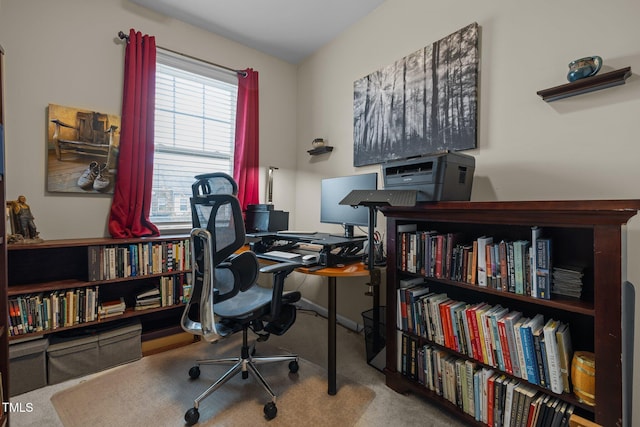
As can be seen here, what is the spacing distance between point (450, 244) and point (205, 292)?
4.33ft

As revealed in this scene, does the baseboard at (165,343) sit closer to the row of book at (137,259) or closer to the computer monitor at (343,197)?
the row of book at (137,259)

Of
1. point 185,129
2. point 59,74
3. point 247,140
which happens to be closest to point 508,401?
point 247,140

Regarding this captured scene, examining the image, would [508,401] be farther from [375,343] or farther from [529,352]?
[375,343]

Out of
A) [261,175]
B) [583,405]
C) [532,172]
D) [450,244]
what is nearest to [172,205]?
[261,175]

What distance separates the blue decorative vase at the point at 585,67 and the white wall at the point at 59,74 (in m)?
2.90

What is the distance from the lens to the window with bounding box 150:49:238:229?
2596 millimetres

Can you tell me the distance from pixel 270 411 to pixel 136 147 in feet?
7.08

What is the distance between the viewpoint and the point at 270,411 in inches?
59.5

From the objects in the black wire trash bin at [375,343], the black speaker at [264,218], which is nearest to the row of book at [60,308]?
the black speaker at [264,218]

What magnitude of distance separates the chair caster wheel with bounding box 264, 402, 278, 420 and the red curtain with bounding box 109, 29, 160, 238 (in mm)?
1658

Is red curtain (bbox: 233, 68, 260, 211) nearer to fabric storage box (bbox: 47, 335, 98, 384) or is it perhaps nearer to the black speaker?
the black speaker

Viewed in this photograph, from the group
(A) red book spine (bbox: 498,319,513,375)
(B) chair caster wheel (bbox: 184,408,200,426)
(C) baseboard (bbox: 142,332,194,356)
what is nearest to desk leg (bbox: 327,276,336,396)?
(B) chair caster wheel (bbox: 184,408,200,426)

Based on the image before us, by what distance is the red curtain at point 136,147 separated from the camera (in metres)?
2.27

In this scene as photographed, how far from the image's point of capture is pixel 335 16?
252cm
